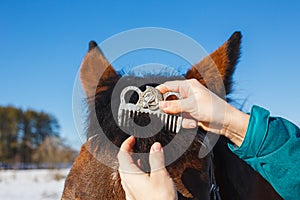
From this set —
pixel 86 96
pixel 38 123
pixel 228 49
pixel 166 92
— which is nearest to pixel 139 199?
pixel 166 92

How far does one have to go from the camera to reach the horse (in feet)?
7.18

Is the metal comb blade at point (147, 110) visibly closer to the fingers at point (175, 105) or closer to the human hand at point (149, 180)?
the fingers at point (175, 105)

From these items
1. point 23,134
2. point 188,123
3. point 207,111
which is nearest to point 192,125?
point 188,123

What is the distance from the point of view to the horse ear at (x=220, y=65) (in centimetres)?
277

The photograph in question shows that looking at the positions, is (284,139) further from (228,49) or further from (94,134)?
(228,49)

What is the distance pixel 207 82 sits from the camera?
8.98 ft

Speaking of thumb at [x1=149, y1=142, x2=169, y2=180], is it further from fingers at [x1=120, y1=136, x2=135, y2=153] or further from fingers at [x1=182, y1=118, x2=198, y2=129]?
fingers at [x1=182, y1=118, x2=198, y2=129]

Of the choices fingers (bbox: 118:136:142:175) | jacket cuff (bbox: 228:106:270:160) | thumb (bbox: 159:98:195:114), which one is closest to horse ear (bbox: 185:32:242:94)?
thumb (bbox: 159:98:195:114)

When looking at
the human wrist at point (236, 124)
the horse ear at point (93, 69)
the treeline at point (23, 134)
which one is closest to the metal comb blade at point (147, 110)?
the human wrist at point (236, 124)

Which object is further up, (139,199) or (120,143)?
(120,143)

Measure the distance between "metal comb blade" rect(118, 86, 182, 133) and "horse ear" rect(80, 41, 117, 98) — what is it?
58 centimetres

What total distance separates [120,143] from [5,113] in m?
62.1

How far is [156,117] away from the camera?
2.09m

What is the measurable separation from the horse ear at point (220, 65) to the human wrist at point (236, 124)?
82cm
